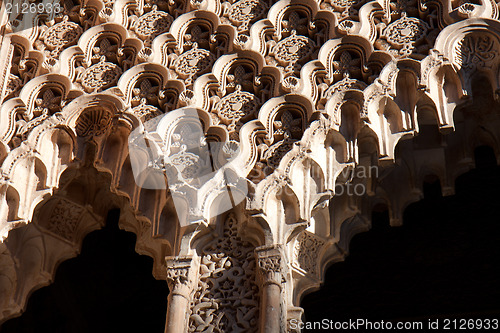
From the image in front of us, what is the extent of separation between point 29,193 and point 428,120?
8.14ft

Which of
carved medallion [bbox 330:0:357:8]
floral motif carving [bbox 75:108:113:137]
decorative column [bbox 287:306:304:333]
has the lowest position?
decorative column [bbox 287:306:304:333]

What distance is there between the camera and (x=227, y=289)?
471 centimetres

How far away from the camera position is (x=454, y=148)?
5430mm

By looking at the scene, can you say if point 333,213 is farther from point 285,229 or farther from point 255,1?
point 255,1

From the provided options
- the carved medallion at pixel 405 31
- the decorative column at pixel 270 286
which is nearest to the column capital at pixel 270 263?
the decorative column at pixel 270 286

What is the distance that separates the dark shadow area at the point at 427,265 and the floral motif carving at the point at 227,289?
183 centimetres

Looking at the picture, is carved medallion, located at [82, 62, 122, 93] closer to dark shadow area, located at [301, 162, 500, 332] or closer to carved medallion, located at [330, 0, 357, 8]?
carved medallion, located at [330, 0, 357, 8]

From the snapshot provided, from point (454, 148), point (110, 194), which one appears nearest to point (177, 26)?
point (110, 194)

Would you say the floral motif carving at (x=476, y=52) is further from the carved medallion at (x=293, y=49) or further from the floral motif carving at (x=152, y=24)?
the floral motif carving at (x=152, y=24)

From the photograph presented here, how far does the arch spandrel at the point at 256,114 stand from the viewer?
4855mm

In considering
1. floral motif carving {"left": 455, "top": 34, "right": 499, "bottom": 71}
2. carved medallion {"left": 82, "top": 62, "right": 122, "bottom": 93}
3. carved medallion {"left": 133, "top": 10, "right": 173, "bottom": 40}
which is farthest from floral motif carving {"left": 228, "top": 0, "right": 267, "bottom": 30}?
floral motif carving {"left": 455, "top": 34, "right": 499, "bottom": 71}

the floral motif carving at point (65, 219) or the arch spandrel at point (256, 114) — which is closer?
the arch spandrel at point (256, 114)

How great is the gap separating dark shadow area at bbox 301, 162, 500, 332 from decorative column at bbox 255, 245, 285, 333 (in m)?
1.93

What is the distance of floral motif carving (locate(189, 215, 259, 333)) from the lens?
4559 mm
